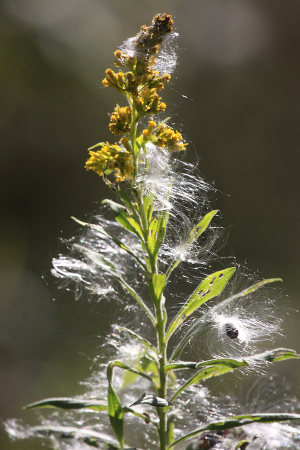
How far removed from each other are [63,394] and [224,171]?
2139mm

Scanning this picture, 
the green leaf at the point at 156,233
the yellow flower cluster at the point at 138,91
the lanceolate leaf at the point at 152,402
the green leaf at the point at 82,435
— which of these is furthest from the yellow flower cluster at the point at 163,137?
the green leaf at the point at 82,435

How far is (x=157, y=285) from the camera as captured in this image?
0.75m

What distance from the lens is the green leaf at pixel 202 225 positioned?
79cm

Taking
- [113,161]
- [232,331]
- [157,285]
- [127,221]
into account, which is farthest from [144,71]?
[232,331]

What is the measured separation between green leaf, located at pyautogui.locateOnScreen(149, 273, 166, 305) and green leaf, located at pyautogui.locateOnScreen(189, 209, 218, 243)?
0.12m

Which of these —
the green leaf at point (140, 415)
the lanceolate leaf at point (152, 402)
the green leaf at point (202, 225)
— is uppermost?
the green leaf at point (202, 225)

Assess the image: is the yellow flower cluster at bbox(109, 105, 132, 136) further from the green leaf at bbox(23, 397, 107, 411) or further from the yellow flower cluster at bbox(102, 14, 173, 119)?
the green leaf at bbox(23, 397, 107, 411)

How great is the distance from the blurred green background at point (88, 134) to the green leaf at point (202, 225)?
6.23 feet

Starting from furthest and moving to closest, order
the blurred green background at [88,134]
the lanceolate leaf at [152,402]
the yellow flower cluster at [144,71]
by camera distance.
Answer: the blurred green background at [88,134] → the yellow flower cluster at [144,71] → the lanceolate leaf at [152,402]

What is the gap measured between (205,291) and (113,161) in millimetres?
342

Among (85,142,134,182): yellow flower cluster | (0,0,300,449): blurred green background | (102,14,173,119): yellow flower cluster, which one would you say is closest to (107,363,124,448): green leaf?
(85,142,134,182): yellow flower cluster

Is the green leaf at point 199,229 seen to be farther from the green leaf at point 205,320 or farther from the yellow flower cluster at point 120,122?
the yellow flower cluster at point 120,122

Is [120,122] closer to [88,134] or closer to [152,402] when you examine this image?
[152,402]

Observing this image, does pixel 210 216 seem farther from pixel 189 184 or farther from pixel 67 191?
pixel 67 191
